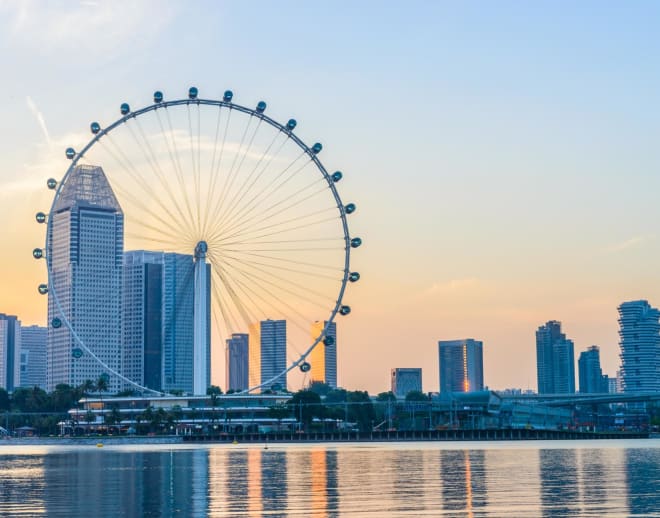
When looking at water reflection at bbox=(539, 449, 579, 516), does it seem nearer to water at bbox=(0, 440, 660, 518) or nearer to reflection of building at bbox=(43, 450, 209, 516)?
water at bbox=(0, 440, 660, 518)

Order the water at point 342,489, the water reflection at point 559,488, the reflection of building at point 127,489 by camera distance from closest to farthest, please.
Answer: the water reflection at point 559,488 < the water at point 342,489 < the reflection of building at point 127,489

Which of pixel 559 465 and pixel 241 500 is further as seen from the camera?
pixel 559 465

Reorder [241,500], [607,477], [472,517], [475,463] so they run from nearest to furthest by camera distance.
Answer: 1. [472,517]
2. [241,500]
3. [607,477]
4. [475,463]

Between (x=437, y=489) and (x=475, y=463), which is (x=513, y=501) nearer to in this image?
(x=437, y=489)

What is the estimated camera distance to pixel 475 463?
89.7 metres

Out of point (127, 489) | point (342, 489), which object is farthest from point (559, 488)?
point (127, 489)

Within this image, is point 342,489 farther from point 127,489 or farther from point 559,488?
point 127,489

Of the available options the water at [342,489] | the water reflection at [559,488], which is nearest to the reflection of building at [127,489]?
the water at [342,489]

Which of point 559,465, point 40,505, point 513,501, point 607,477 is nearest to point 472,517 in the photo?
point 513,501

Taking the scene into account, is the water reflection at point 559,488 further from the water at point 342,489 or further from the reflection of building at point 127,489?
the reflection of building at point 127,489

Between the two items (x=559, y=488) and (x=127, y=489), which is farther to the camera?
(x=127, y=489)

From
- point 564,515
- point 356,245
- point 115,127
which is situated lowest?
point 564,515

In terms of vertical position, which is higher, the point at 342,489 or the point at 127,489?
the point at 127,489

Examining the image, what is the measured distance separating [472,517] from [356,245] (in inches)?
2955
